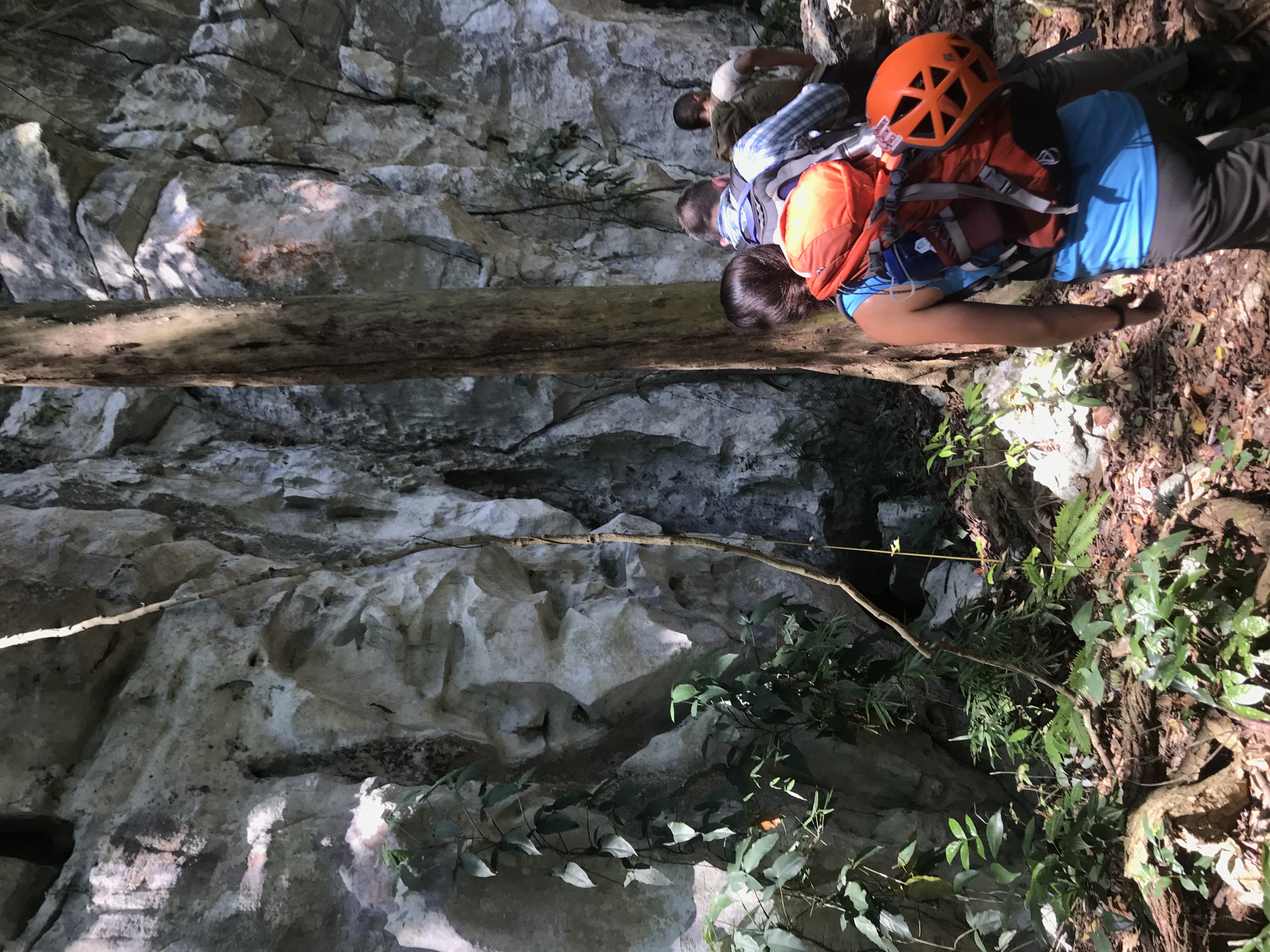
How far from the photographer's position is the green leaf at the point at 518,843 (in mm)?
2561

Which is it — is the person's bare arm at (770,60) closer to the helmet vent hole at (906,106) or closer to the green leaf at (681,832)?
the helmet vent hole at (906,106)

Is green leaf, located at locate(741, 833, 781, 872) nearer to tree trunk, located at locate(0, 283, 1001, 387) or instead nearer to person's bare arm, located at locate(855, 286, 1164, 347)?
person's bare arm, located at locate(855, 286, 1164, 347)

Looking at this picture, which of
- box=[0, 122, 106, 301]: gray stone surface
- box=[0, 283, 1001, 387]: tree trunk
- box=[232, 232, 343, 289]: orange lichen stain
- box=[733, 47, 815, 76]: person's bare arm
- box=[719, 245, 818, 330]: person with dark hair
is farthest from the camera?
box=[0, 122, 106, 301]: gray stone surface

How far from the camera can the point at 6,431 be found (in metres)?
4.91

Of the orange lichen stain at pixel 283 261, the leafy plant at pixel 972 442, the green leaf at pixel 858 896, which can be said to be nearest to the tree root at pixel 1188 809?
the green leaf at pixel 858 896

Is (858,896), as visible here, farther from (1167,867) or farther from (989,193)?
(989,193)

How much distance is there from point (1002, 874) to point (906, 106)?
2256 mm

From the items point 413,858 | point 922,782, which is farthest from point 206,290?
point 922,782

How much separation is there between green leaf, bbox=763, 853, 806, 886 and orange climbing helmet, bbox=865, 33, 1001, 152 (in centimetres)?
207

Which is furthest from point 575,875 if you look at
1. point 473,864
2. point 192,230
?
point 192,230

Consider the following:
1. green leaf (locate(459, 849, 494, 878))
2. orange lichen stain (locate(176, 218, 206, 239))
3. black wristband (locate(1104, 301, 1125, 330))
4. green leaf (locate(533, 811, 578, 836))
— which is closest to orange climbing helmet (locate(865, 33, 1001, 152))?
black wristband (locate(1104, 301, 1125, 330))

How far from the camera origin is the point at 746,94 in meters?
2.73

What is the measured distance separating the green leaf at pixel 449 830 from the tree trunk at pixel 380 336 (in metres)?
1.79

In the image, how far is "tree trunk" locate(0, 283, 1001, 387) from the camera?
3016 millimetres
